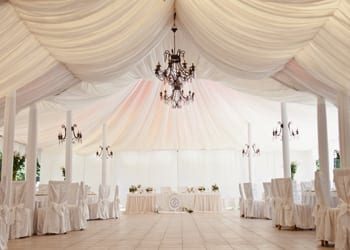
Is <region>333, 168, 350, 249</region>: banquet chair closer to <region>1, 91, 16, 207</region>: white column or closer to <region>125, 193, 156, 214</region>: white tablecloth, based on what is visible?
<region>1, 91, 16, 207</region>: white column

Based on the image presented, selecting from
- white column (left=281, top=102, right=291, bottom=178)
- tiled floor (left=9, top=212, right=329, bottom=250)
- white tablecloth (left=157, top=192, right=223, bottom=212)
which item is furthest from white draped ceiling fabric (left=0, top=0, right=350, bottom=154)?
white tablecloth (left=157, top=192, right=223, bottom=212)

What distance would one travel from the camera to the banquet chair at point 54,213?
307 inches

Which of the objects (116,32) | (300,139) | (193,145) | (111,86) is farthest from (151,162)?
(116,32)

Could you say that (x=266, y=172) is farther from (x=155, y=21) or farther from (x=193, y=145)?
(x=155, y=21)

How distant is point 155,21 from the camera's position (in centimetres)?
662

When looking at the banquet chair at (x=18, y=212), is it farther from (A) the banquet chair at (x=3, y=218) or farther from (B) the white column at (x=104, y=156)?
(B) the white column at (x=104, y=156)

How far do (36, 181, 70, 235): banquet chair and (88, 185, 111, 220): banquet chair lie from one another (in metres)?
3.58

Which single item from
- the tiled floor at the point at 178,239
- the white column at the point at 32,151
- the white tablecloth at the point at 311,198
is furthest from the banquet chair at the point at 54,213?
the white tablecloth at the point at 311,198

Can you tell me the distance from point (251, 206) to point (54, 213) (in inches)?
219

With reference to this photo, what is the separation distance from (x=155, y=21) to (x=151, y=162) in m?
11.6

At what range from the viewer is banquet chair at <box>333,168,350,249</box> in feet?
16.9

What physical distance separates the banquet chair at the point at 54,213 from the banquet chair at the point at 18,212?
0.44m

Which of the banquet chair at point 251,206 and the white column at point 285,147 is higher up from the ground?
the white column at point 285,147

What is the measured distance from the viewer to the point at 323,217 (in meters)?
6.12
